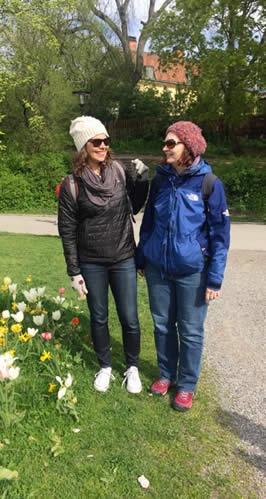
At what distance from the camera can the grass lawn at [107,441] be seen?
2.14 m

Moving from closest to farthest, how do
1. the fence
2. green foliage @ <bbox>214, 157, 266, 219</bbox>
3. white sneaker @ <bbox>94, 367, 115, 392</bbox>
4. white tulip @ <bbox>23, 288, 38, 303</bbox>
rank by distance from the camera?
1. white sneaker @ <bbox>94, 367, 115, 392</bbox>
2. white tulip @ <bbox>23, 288, 38, 303</bbox>
3. green foliage @ <bbox>214, 157, 266, 219</bbox>
4. the fence

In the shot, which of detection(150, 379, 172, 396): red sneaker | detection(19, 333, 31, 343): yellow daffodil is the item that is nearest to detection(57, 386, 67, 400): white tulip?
detection(19, 333, 31, 343): yellow daffodil

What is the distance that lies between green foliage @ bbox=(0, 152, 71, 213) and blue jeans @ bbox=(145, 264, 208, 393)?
1227 centimetres

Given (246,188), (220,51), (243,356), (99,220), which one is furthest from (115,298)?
(220,51)

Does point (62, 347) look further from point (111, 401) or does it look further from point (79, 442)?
point (79, 442)

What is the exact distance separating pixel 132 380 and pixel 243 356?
1.21 m

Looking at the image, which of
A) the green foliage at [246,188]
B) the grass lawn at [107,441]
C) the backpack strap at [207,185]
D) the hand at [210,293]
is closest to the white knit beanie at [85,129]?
the backpack strap at [207,185]

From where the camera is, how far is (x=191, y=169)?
235 cm

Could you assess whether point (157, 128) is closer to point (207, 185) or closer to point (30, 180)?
point (30, 180)

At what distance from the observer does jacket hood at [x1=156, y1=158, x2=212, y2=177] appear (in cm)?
236

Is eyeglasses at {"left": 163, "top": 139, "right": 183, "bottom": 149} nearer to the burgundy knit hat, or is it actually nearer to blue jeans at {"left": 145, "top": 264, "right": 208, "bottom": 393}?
the burgundy knit hat

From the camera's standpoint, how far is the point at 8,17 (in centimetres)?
1303

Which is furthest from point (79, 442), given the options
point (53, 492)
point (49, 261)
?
point (49, 261)

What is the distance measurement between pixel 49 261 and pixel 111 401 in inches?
169
